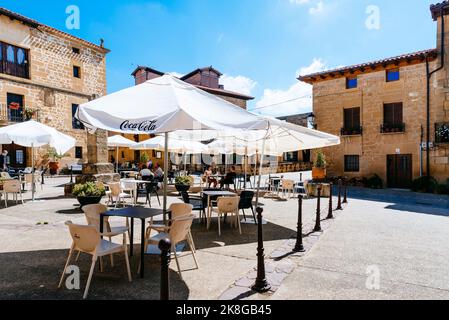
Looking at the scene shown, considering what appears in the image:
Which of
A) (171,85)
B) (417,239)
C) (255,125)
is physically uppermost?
(171,85)

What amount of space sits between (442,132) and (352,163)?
17.0 ft

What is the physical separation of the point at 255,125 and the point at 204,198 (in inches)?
126

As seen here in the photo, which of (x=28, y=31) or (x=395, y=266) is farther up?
(x=28, y=31)

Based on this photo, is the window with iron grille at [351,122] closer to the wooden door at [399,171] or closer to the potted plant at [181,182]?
the wooden door at [399,171]

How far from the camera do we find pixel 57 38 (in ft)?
81.7

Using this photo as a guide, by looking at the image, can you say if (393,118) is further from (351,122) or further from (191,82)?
(191,82)

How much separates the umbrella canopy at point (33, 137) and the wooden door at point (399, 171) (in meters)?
17.6

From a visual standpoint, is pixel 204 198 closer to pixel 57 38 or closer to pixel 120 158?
pixel 57 38

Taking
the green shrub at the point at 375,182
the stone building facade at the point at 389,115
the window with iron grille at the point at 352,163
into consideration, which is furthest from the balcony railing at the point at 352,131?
the green shrub at the point at 375,182

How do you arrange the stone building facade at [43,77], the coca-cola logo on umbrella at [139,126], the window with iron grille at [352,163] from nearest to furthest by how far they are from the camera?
the coca-cola logo on umbrella at [139,126]
the window with iron grille at [352,163]
the stone building facade at [43,77]

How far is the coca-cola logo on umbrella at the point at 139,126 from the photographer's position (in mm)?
3774

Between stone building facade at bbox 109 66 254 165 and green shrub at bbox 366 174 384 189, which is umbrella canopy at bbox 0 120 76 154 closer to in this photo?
green shrub at bbox 366 174 384 189
